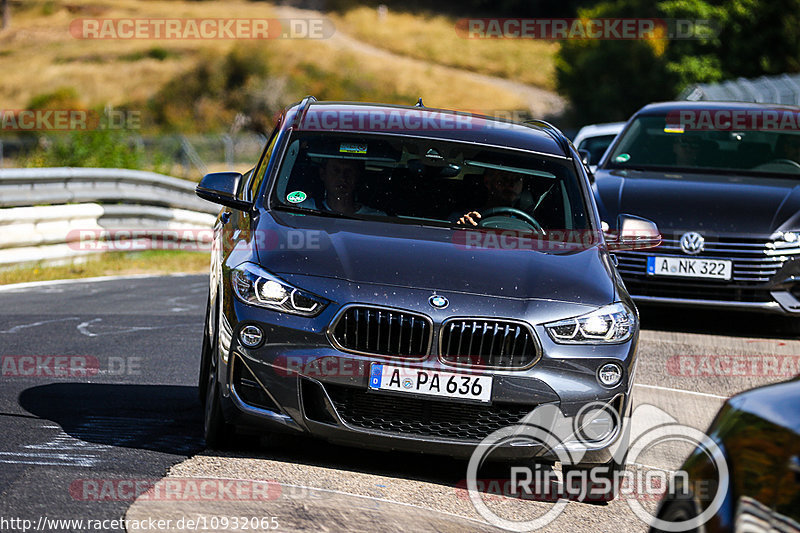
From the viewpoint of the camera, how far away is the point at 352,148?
6621mm

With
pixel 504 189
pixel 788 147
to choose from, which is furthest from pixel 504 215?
pixel 788 147

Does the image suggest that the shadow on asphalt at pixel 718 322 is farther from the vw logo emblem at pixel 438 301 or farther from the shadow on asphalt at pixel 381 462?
the vw logo emblem at pixel 438 301

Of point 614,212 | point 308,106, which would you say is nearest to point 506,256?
point 308,106

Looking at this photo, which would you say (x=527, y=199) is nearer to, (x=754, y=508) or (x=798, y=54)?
(x=754, y=508)

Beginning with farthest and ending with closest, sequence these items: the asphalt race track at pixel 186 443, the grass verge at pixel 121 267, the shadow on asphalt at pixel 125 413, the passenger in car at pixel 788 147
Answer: the grass verge at pixel 121 267 < the passenger in car at pixel 788 147 < the shadow on asphalt at pixel 125 413 < the asphalt race track at pixel 186 443

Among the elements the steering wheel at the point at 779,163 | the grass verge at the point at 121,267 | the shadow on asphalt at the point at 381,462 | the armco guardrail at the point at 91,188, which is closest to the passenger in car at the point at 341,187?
the shadow on asphalt at the point at 381,462

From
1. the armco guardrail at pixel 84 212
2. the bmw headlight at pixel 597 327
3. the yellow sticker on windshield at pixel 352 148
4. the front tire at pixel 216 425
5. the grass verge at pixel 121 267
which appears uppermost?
the yellow sticker on windshield at pixel 352 148

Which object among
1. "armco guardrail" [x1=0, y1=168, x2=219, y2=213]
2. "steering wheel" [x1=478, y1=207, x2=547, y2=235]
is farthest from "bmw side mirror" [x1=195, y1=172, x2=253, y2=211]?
"armco guardrail" [x1=0, y1=168, x2=219, y2=213]

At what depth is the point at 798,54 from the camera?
51.3 m

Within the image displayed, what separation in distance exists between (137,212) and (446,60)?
80.3 metres

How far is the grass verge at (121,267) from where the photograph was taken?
43.8 ft

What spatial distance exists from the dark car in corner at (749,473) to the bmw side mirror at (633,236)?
3.20 m

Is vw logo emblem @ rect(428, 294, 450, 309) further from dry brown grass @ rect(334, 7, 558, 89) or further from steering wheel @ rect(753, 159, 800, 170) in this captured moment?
dry brown grass @ rect(334, 7, 558, 89)

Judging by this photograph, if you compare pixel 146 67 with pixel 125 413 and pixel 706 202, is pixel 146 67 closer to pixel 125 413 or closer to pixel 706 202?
pixel 706 202
